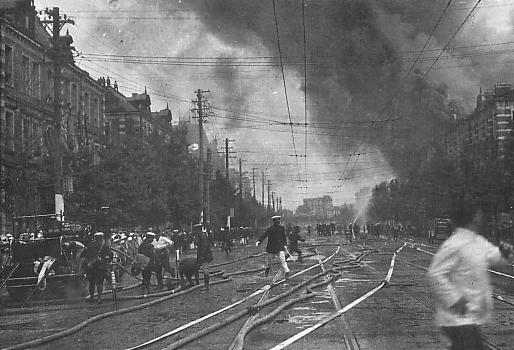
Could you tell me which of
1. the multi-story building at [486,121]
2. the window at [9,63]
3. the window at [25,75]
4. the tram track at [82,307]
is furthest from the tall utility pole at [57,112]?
the multi-story building at [486,121]

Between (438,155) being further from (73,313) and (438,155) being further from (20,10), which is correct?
(73,313)

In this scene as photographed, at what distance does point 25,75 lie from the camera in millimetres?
44906

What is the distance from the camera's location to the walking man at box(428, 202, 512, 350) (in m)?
5.46

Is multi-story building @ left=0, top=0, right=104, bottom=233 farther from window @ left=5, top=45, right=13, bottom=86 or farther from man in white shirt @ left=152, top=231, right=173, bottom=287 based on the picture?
man in white shirt @ left=152, top=231, right=173, bottom=287

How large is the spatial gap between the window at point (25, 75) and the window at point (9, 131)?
8.83ft

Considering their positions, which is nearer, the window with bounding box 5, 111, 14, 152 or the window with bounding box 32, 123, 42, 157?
the window with bounding box 32, 123, 42, 157

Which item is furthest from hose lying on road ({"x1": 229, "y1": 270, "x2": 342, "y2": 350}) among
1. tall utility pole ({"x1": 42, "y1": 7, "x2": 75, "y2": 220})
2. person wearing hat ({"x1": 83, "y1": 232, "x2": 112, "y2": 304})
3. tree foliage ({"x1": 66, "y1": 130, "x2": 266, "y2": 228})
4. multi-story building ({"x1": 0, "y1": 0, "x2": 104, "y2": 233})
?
tree foliage ({"x1": 66, "y1": 130, "x2": 266, "y2": 228})

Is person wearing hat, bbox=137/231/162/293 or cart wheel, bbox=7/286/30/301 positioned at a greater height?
person wearing hat, bbox=137/231/162/293

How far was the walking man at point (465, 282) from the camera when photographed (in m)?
5.46

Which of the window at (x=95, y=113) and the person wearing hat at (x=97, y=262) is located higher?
the window at (x=95, y=113)

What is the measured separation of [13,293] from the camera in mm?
18000

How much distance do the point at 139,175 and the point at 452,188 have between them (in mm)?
23505

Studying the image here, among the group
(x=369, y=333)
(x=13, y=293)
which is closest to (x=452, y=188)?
(x=13, y=293)

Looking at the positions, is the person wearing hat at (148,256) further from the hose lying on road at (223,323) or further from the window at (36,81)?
the window at (36,81)
